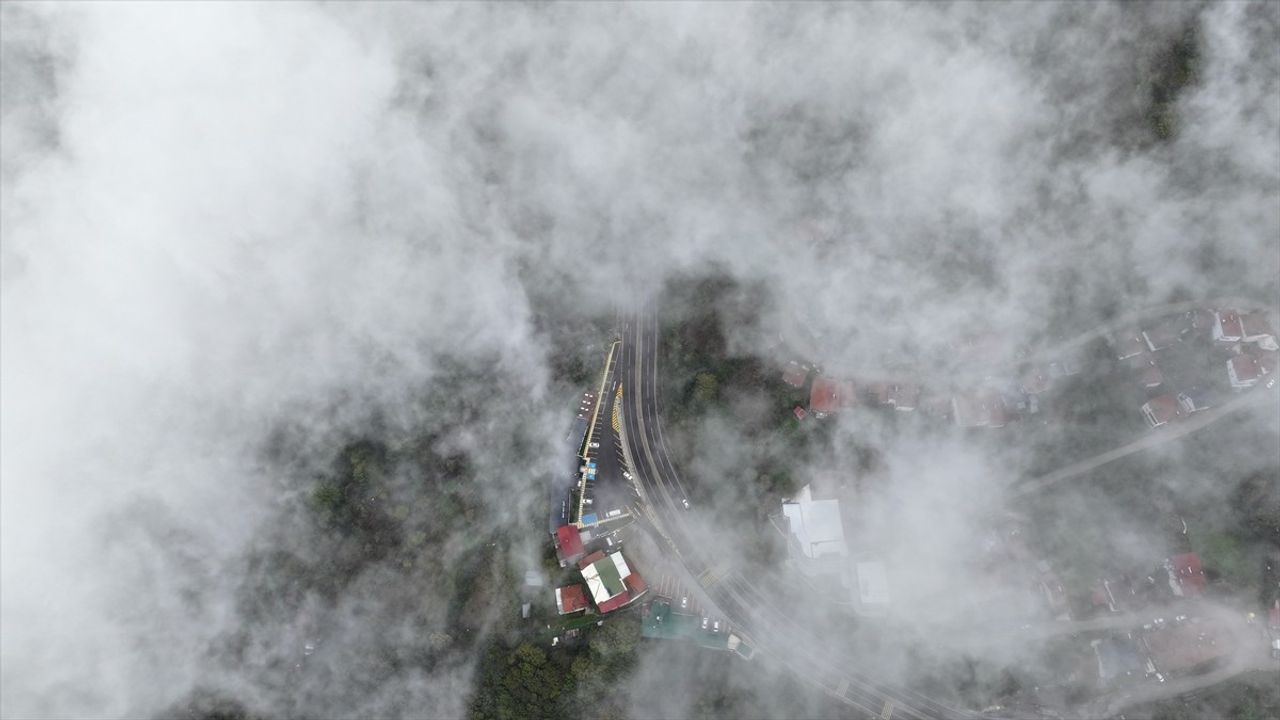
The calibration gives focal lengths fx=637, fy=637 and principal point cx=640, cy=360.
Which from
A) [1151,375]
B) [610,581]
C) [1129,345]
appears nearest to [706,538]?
[610,581]

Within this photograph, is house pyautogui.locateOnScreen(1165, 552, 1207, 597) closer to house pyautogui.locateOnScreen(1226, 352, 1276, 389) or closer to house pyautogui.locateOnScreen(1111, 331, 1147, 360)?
house pyautogui.locateOnScreen(1226, 352, 1276, 389)

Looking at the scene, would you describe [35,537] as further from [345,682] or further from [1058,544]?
[1058,544]

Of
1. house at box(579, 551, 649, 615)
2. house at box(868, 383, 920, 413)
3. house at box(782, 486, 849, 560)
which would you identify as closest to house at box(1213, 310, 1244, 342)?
house at box(868, 383, 920, 413)

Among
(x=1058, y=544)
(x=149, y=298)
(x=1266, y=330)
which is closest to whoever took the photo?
(x=1266, y=330)

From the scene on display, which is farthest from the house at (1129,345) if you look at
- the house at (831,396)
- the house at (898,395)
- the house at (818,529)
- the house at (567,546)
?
the house at (567,546)

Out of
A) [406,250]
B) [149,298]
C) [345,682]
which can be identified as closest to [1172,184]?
[406,250]

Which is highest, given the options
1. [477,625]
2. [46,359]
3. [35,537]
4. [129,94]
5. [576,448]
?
[129,94]

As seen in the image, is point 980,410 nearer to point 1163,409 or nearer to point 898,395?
point 898,395
